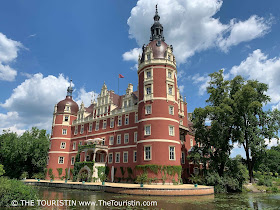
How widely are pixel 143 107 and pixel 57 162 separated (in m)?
26.0

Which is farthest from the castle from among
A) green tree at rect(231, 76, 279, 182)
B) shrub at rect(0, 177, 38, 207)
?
shrub at rect(0, 177, 38, 207)

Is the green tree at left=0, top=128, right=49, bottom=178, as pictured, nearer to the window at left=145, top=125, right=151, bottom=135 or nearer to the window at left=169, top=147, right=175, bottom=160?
the window at left=145, top=125, right=151, bottom=135

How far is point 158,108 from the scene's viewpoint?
33.1 meters

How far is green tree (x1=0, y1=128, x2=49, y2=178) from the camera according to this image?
47.0 meters

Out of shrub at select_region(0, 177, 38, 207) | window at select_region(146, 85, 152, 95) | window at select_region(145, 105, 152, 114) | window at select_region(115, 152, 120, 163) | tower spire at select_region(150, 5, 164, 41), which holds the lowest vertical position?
shrub at select_region(0, 177, 38, 207)

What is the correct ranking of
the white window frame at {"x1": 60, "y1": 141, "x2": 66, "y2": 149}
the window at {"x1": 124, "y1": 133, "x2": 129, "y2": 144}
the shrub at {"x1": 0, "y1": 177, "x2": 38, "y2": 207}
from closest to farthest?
the shrub at {"x1": 0, "y1": 177, "x2": 38, "y2": 207} < the window at {"x1": 124, "y1": 133, "x2": 129, "y2": 144} < the white window frame at {"x1": 60, "y1": 141, "x2": 66, "y2": 149}

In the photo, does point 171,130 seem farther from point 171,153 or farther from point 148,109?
point 148,109

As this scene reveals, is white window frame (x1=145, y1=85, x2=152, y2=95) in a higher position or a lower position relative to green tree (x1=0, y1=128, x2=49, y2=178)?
higher

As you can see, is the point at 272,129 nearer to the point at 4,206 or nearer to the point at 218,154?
the point at 218,154

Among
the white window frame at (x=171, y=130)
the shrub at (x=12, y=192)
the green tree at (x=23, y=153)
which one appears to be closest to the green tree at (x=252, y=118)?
the white window frame at (x=171, y=130)

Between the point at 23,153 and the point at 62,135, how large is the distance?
8807 millimetres

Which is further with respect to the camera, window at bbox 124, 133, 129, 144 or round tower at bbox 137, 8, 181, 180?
window at bbox 124, 133, 129, 144

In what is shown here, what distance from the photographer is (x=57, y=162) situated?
47.5m

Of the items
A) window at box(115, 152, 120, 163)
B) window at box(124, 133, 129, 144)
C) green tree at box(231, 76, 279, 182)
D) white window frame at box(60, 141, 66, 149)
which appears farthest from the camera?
white window frame at box(60, 141, 66, 149)
